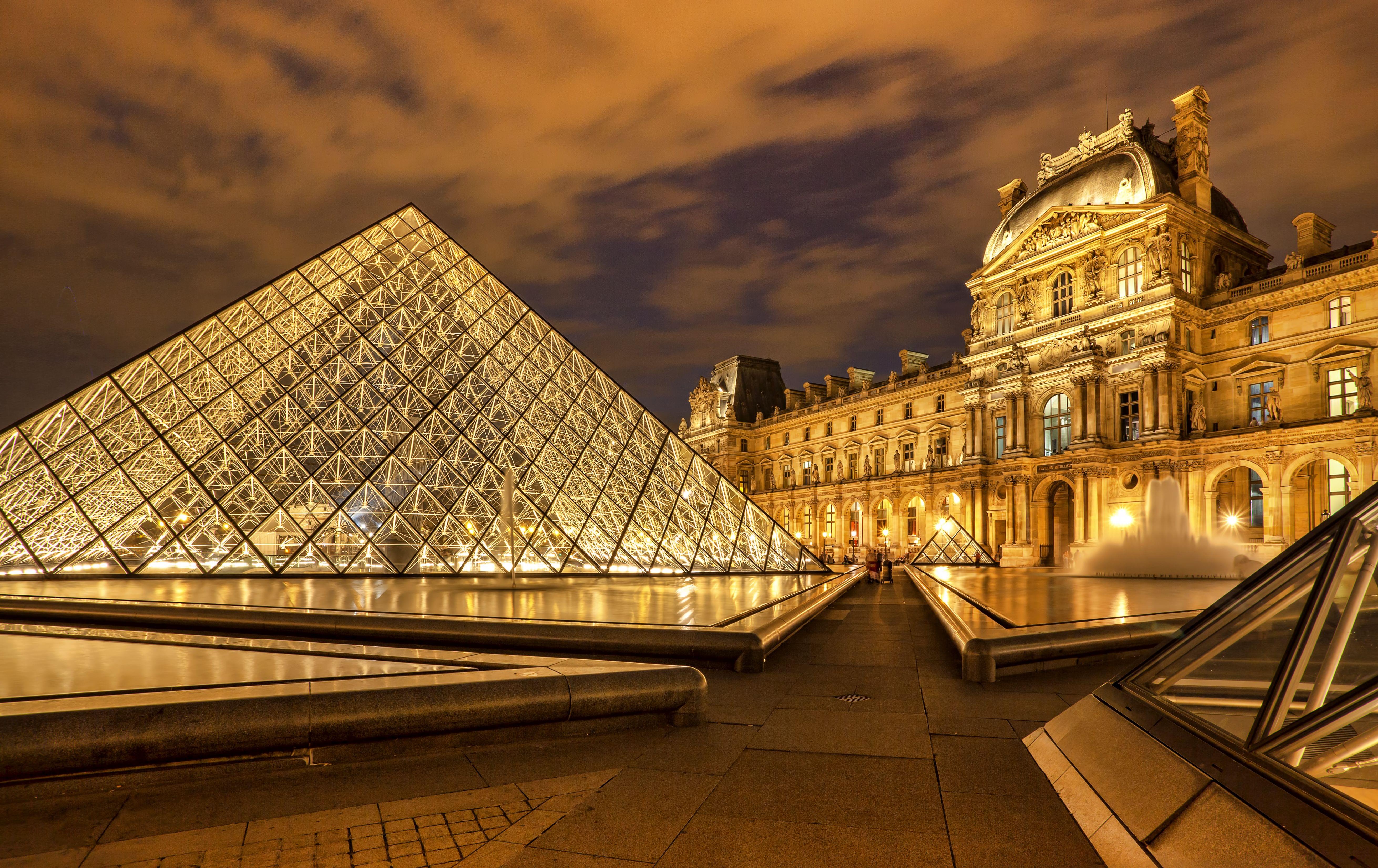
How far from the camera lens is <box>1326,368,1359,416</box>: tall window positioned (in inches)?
1068

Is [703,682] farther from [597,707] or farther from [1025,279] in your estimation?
[1025,279]

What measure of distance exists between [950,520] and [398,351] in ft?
84.8

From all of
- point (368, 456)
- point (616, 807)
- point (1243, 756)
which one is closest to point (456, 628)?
point (616, 807)

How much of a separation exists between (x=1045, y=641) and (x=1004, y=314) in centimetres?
3528

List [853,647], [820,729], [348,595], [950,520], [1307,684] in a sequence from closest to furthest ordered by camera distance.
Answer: [1307,684], [820,729], [853,647], [348,595], [950,520]

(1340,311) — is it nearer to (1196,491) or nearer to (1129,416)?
(1129,416)

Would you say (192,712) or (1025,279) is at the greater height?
(1025,279)

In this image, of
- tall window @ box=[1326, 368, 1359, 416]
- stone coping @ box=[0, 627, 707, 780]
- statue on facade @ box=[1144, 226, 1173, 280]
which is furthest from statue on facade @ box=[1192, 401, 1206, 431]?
stone coping @ box=[0, 627, 707, 780]

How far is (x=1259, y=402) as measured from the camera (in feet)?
99.5

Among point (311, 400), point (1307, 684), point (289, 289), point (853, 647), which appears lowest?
point (853, 647)

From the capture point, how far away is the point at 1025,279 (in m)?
36.6

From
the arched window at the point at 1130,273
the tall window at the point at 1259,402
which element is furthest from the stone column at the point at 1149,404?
the arched window at the point at 1130,273

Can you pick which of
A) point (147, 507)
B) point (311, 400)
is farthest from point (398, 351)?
point (147, 507)

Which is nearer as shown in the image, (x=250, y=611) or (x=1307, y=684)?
(x=1307, y=684)
